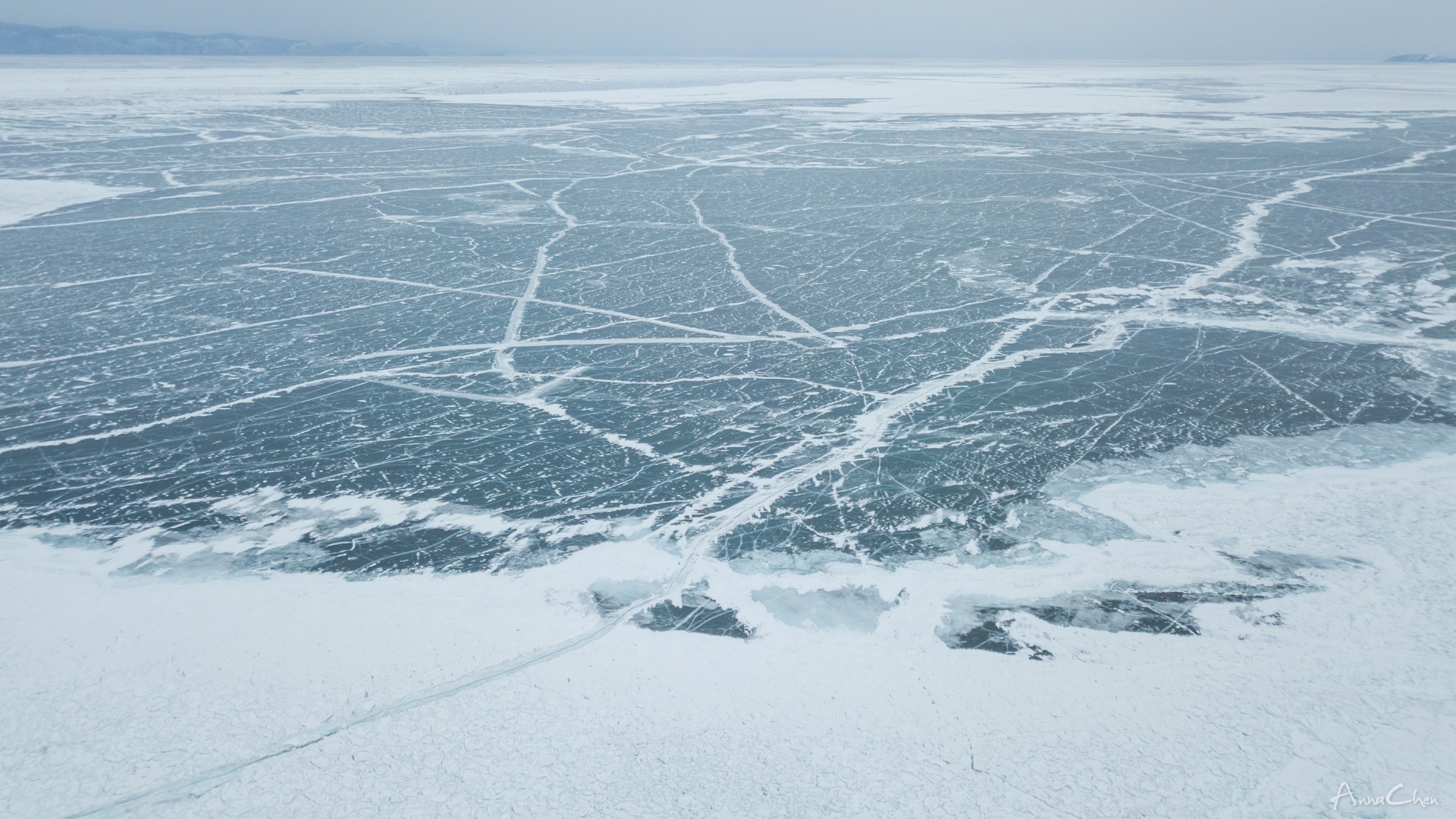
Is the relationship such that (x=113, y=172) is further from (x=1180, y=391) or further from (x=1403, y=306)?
(x=1403, y=306)

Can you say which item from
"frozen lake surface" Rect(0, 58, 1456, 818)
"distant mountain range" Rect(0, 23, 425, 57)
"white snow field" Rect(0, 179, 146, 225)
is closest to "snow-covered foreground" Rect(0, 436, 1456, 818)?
"frozen lake surface" Rect(0, 58, 1456, 818)

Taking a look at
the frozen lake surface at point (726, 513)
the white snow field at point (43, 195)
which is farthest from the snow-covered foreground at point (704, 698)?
the white snow field at point (43, 195)

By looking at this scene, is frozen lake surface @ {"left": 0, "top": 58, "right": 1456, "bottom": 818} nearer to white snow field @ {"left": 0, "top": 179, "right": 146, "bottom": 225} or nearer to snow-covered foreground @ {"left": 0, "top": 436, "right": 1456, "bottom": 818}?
snow-covered foreground @ {"left": 0, "top": 436, "right": 1456, "bottom": 818}

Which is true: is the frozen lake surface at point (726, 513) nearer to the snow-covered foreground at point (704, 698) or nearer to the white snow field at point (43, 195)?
the snow-covered foreground at point (704, 698)

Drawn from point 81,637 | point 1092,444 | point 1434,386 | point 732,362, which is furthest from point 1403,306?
point 81,637
